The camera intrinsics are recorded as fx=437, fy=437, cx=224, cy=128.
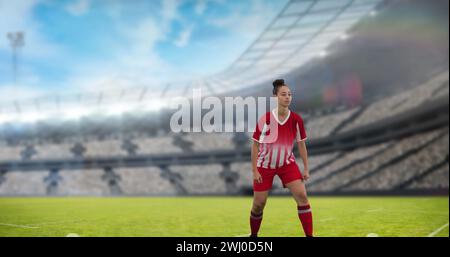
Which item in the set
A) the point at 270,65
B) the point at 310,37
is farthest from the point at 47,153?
the point at 310,37

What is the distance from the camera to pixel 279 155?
4.44m

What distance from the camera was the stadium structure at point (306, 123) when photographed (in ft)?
78.7

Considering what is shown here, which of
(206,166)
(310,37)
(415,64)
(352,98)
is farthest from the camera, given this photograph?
(206,166)

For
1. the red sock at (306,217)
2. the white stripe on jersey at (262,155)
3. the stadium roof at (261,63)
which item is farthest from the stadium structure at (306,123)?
the red sock at (306,217)

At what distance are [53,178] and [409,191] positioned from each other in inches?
1197

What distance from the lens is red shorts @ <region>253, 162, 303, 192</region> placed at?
175 inches

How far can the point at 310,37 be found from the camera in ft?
87.7

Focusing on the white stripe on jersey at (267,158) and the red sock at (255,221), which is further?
the red sock at (255,221)

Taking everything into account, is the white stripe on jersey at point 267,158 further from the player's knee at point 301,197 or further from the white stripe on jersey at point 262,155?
the player's knee at point 301,197

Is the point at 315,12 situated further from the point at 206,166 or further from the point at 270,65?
the point at 206,166

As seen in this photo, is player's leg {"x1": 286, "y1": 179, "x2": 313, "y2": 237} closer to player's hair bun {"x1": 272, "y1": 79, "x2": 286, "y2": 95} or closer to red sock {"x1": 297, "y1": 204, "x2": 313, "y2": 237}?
red sock {"x1": 297, "y1": 204, "x2": 313, "y2": 237}

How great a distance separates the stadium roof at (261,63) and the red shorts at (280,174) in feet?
60.4

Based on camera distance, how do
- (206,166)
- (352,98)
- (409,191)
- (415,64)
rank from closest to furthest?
(409,191) < (415,64) < (352,98) < (206,166)

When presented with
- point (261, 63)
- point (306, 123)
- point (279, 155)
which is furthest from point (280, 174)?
point (306, 123)
